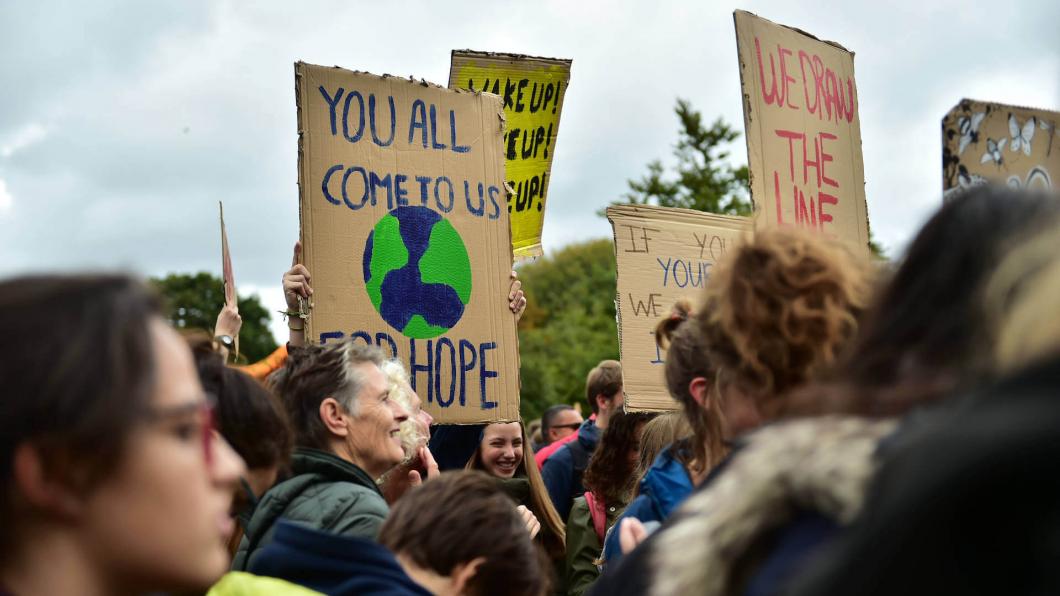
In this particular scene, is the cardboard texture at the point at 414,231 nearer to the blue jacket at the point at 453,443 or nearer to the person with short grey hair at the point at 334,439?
the person with short grey hair at the point at 334,439

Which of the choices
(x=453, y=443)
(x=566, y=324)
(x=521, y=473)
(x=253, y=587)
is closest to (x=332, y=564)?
(x=253, y=587)

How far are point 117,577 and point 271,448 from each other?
1.51 m

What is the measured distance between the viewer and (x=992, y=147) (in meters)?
5.28

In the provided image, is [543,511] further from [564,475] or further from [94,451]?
[94,451]

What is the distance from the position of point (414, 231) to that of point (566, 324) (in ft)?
117

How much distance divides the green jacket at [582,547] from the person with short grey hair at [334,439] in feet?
4.61

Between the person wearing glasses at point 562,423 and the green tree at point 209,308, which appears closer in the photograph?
the person wearing glasses at point 562,423

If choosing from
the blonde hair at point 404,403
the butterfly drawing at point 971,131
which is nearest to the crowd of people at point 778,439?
the blonde hair at point 404,403

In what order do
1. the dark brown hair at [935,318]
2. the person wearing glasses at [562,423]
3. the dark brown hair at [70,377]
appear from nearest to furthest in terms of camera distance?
1. the dark brown hair at [935,318]
2. the dark brown hair at [70,377]
3. the person wearing glasses at [562,423]

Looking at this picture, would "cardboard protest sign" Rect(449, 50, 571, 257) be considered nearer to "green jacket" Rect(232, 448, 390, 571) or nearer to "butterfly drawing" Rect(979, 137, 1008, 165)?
"butterfly drawing" Rect(979, 137, 1008, 165)

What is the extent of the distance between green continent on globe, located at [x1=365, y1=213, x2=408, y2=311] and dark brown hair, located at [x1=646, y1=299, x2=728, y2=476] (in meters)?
1.82

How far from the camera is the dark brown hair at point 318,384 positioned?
3463 millimetres

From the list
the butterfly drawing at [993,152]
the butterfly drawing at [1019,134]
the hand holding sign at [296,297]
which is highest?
the butterfly drawing at [1019,134]

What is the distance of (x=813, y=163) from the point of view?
485 cm
